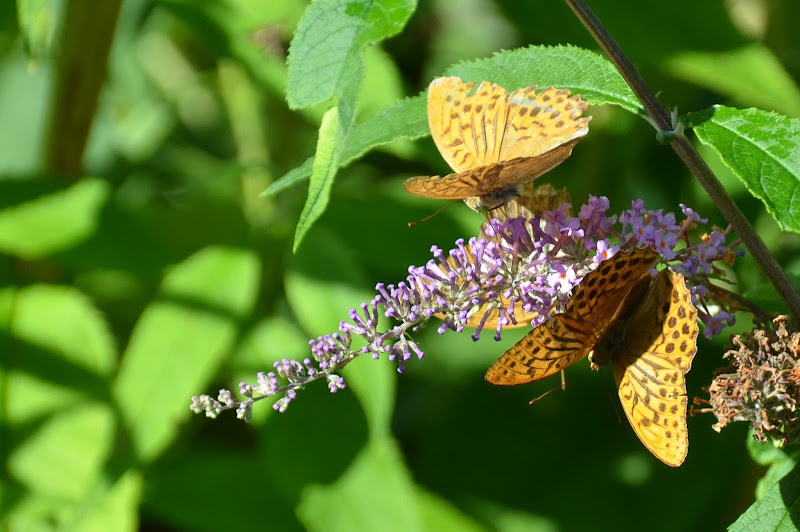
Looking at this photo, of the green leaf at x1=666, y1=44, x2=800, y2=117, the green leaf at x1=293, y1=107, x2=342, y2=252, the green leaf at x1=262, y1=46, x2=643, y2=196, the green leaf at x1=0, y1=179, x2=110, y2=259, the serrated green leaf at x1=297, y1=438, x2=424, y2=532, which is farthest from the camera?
the green leaf at x1=0, y1=179, x2=110, y2=259

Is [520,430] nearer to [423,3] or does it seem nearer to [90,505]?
[90,505]

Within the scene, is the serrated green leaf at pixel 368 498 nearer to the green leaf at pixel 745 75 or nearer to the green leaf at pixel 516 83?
the green leaf at pixel 516 83

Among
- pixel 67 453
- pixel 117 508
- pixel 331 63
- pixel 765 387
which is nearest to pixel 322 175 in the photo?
pixel 331 63

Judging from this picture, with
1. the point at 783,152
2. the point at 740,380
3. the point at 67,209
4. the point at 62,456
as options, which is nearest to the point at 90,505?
the point at 62,456

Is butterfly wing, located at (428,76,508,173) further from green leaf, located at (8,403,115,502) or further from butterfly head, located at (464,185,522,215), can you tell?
green leaf, located at (8,403,115,502)

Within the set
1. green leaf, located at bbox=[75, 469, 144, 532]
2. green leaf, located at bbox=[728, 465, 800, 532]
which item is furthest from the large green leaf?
green leaf, located at bbox=[75, 469, 144, 532]

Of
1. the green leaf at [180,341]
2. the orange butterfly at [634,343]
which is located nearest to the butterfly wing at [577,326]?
the orange butterfly at [634,343]

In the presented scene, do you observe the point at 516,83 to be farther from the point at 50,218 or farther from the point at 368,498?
the point at 50,218
